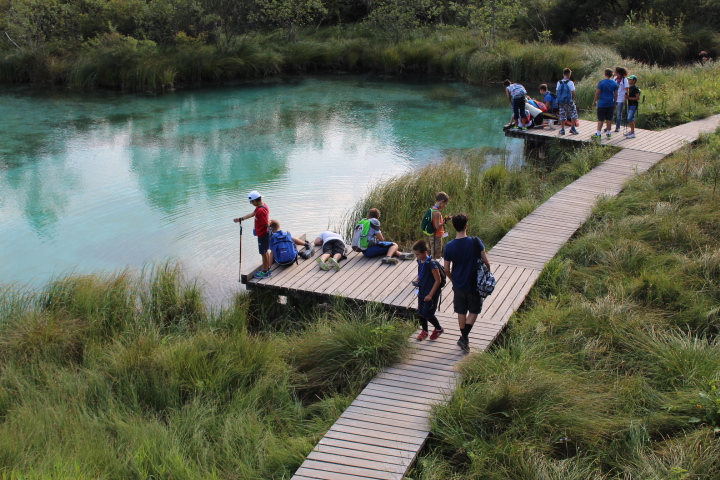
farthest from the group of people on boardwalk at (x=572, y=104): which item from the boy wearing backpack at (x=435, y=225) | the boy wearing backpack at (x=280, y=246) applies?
the boy wearing backpack at (x=280, y=246)

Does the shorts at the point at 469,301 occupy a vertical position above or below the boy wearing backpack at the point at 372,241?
above

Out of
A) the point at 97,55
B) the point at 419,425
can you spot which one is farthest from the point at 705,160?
the point at 97,55

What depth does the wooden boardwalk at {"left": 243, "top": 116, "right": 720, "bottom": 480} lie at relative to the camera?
523 cm

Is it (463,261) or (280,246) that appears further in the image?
(280,246)

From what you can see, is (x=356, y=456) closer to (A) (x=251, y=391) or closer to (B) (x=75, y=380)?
(A) (x=251, y=391)

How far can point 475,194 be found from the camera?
11.6m

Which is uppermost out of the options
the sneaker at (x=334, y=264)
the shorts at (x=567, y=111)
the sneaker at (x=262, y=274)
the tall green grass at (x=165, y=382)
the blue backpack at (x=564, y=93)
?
the blue backpack at (x=564, y=93)

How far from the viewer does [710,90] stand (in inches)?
667

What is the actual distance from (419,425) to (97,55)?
73.7 ft

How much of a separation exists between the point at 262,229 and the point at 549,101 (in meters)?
9.10

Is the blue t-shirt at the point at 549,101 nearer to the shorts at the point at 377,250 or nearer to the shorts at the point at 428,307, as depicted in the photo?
the shorts at the point at 377,250

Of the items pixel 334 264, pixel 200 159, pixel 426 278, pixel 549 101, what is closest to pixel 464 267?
pixel 426 278

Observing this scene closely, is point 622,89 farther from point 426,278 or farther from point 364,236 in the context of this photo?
point 426,278

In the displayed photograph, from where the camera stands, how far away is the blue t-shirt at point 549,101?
50.4 ft
